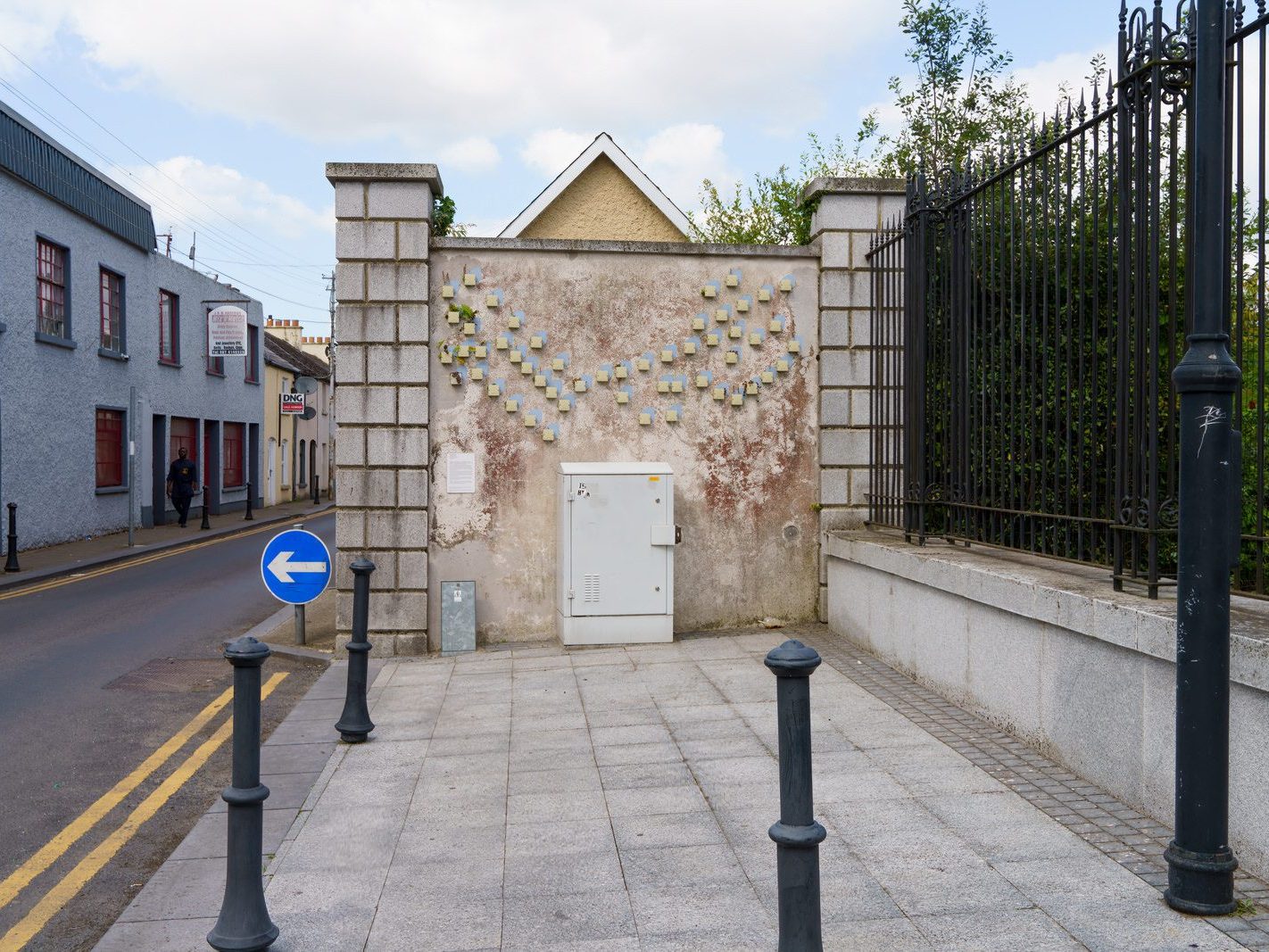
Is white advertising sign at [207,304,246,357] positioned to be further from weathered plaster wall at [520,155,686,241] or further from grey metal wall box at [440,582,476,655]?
grey metal wall box at [440,582,476,655]

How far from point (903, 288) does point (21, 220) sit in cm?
1618

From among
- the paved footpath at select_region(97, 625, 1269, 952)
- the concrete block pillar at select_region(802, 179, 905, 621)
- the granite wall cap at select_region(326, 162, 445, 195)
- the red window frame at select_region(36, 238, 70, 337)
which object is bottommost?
the paved footpath at select_region(97, 625, 1269, 952)

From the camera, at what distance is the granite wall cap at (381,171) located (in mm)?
8859

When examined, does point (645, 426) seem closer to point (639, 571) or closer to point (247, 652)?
point (639, 571)

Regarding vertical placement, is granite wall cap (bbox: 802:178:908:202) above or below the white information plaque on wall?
above

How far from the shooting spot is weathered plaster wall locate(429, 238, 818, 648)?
9.20 metres

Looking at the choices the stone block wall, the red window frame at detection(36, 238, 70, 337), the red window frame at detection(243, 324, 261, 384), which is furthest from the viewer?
the red window frame at detection(243, 324, 261, 384)

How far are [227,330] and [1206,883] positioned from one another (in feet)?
85.5

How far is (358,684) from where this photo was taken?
6.18m

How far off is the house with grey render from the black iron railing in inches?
571

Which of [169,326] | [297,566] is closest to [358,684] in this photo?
[297,566]

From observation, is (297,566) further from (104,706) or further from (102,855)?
(102,855)

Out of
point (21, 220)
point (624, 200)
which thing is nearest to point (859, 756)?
point (624, 200)

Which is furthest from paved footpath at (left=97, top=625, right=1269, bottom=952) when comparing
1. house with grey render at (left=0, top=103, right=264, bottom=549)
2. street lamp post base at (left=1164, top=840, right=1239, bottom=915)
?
house with grey render at (left=0, top=103, right=264, bottom=549)
